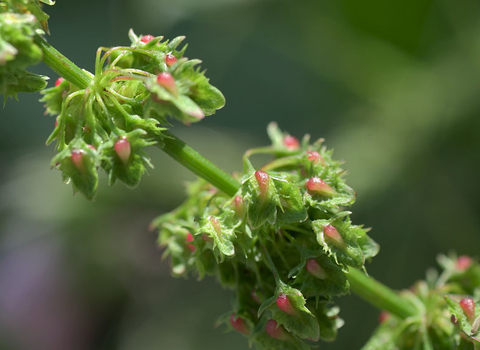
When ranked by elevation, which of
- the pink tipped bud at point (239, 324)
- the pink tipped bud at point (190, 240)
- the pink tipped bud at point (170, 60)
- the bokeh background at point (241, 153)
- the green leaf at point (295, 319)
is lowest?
the bokeh background at point (241, 153)

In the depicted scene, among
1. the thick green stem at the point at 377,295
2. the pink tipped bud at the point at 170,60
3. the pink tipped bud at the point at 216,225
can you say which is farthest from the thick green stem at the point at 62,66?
the thick green stem at the point at 377,295

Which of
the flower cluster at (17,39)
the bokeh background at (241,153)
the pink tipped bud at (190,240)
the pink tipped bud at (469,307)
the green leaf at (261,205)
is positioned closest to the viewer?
the flower cluster at (17,39)

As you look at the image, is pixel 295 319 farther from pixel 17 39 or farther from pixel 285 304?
pixel 17 39

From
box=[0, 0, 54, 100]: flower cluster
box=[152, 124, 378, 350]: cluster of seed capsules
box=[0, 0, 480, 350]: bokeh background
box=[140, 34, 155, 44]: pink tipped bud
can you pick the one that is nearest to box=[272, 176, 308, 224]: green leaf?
box=[152, 124, 378, 350]: cluster of seed capsules

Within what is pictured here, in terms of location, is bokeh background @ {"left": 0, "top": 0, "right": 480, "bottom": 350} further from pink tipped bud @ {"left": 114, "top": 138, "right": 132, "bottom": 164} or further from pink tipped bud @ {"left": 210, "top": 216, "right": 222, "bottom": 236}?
pink tipped bud @ {"left": 114, "top": 138, "right": 132, "bottom": 164}

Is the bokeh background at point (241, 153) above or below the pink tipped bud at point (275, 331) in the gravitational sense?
below

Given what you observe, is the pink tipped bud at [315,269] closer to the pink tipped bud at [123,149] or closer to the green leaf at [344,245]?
the green leaf at [344,245]

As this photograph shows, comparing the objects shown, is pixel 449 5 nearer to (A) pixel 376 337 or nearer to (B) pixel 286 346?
(A) pixel 376 337

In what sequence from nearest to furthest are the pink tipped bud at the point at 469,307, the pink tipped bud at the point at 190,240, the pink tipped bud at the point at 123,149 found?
the pink tipped bud at the point at 123,149 < the pink tipped bud at the point at 469,307 < the pink tipped bud at the point at 190,240
